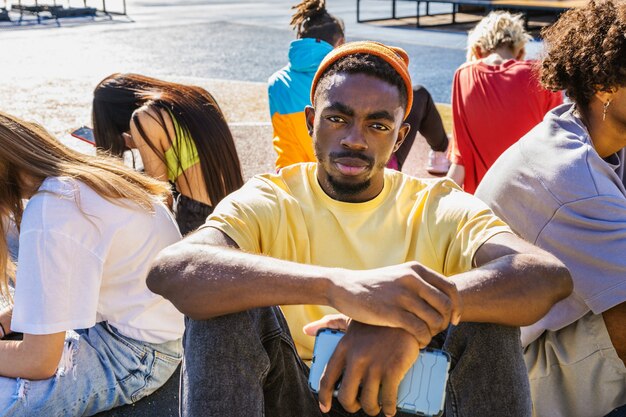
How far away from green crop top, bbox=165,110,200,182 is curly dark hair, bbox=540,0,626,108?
6.12ft

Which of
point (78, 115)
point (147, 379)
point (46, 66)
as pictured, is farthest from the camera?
point (46, 66)

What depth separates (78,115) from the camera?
27.2 feet

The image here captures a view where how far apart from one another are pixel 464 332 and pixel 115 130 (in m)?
2.68

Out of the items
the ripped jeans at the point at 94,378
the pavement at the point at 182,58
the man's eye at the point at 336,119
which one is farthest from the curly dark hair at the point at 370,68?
the pavement at the point at 182,58

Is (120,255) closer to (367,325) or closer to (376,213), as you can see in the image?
(376,213)

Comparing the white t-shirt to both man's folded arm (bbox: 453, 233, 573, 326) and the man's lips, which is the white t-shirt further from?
man's folded arm (bbox: 453, 233, 573, 326)

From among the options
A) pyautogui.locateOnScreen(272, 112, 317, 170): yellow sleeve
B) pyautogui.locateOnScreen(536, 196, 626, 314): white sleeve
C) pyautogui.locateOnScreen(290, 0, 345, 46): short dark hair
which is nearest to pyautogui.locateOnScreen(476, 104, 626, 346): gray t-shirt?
pyautogui.locateOnScreen(536, 196, 626, 314): white sleeve

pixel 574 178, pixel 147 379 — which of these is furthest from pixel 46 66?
pixel 574 178

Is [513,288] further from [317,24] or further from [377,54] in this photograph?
[317,24]

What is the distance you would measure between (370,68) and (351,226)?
532 millimetres

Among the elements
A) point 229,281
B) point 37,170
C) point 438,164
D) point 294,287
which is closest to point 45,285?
point 37,170

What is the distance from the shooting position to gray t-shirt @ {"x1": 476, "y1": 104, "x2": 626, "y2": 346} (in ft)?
8.44

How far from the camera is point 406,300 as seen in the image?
187cm

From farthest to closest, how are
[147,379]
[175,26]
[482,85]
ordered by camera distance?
[175,26], [482,85], [147,379]
